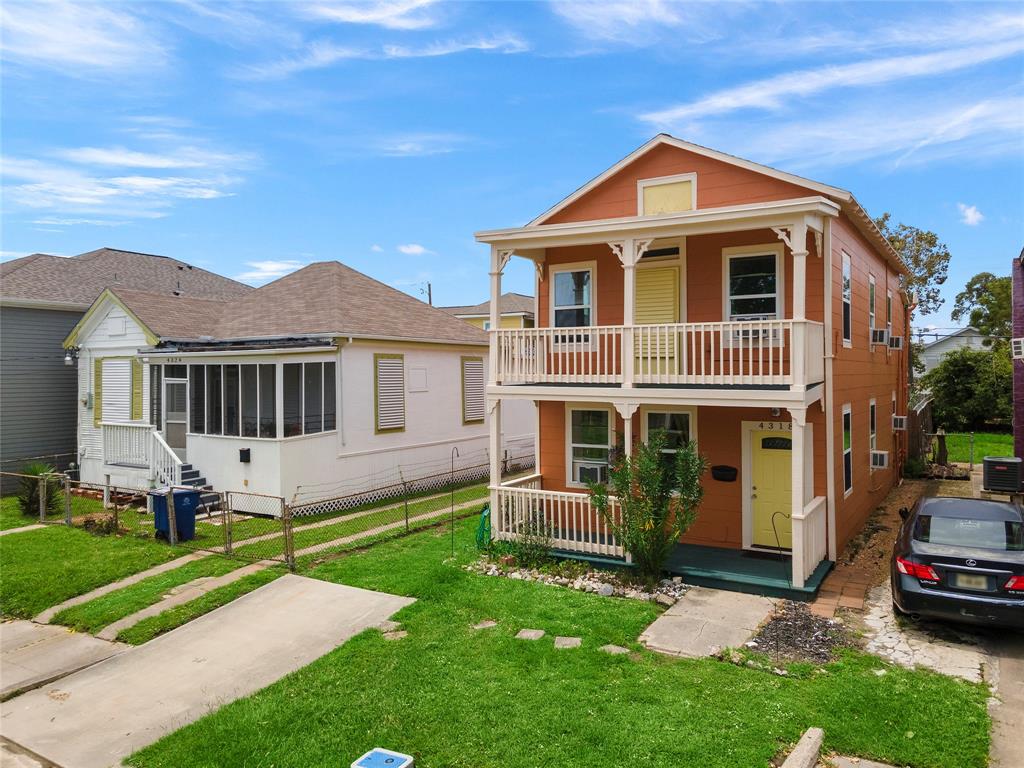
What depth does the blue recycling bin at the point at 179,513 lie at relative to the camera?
12.4 meters

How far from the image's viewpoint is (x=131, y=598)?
31.6 feet

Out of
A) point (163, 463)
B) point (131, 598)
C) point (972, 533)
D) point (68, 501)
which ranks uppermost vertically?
point (972, 533)

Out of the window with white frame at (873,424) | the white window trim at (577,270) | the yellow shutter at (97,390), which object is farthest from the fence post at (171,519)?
the window with white frame at (873,424)

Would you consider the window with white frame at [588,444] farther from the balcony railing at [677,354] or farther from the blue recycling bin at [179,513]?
the blue recycling bin at [179,513]

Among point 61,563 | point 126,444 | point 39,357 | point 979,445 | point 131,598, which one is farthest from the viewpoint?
point 979,445

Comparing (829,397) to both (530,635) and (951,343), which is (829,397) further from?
(951,343)

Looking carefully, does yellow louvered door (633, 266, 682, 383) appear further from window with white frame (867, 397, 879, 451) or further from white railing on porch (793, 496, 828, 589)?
window with white frame (867, 397, 879, 451)

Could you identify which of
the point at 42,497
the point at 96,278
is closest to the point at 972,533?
the point at 42,497

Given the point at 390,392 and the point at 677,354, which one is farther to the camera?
the point at 390,392

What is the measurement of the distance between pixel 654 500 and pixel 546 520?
232cm

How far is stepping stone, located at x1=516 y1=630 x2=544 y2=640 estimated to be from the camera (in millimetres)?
7602

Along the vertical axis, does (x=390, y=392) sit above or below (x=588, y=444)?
above

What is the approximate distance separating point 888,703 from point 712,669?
1.59m

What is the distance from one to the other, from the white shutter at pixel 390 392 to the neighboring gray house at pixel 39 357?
1052 centimetres
